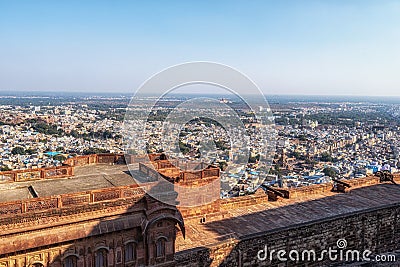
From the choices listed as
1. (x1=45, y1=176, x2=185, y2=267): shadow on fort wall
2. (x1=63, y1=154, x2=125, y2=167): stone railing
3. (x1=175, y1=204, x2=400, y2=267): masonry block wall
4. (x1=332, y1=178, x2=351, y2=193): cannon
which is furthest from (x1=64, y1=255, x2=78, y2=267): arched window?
(x1=332, y1=178, x2=351, y2=193): cannon

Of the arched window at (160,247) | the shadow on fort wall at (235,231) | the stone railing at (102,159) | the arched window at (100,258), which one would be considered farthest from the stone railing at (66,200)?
the stone railing at (102,159)

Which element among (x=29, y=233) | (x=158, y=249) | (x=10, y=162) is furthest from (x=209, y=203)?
(x=10, y=162)

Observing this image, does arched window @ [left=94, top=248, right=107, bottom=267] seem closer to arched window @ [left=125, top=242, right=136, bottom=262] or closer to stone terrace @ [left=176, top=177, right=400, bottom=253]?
arched window @ [left=125, top=242, right=136, bottom=262]

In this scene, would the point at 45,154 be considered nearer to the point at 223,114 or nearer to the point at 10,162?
the point at 10,162

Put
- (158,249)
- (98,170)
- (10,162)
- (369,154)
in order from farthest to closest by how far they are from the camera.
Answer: (369,154) < (10,162) < (98,170) < (158,249)

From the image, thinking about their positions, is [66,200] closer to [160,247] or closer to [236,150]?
[160,247]

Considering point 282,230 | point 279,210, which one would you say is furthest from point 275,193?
point 282,230
